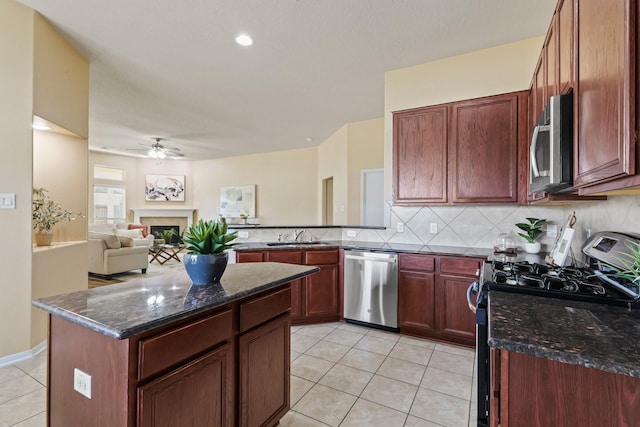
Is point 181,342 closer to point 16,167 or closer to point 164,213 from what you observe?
point 16,167

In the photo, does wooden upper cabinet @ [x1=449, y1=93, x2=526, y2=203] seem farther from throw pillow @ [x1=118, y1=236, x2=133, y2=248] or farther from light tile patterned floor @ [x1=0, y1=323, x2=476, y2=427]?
throw pillow @ [x1=118, y1=236, x2=133, y2=248]

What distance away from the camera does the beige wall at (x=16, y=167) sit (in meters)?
2.40

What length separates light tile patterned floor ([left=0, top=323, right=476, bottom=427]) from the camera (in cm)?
182

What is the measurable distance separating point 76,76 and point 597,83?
13.7 feet

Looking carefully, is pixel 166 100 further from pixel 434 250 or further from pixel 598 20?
pixel 598 20

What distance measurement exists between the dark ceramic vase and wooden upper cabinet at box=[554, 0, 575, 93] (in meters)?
1.84

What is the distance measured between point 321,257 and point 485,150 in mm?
1970

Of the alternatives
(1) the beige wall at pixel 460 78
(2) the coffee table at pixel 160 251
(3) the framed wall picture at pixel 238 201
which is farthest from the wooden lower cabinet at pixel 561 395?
(3) the framed wall picture at pixel 238 201

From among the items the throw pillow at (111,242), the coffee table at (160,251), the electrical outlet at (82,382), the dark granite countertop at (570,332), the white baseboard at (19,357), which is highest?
the dark granite countertop at (570,332)

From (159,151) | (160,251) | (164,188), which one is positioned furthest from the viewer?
(164,188)

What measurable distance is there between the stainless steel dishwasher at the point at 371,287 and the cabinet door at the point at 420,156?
713mm

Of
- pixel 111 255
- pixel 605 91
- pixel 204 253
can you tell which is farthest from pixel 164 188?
pixel 605 91

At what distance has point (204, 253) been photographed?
4.66ft

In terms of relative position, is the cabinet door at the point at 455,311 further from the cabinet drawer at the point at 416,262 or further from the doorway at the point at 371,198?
the doorway at the point at 371,198
